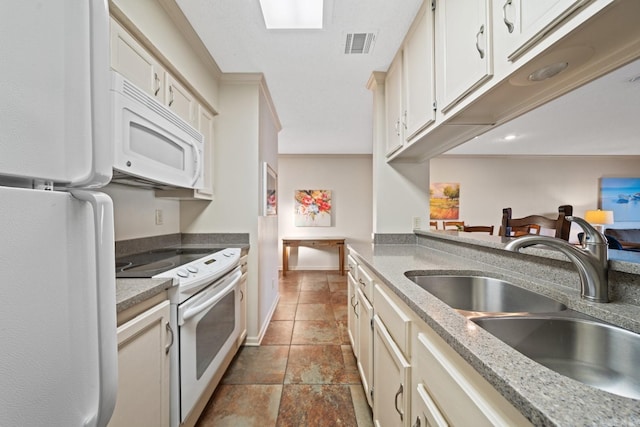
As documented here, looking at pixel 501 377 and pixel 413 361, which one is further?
pixel 413 361

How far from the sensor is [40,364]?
0.40m

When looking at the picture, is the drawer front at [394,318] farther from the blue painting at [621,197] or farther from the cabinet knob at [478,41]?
the blue painting at [621,197]

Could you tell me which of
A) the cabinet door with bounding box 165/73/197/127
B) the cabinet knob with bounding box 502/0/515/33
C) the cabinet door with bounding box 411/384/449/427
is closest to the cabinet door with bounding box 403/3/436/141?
the cabinet knob with bounding box 502/0/515/33

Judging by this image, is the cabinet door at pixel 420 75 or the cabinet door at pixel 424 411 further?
the cabinet door at pixel 420 75

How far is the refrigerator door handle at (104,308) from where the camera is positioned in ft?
1.60

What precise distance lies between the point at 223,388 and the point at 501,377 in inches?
Answer: 72.4

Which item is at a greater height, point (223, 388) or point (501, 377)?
point (501, 377)

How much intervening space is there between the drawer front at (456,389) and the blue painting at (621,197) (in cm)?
649

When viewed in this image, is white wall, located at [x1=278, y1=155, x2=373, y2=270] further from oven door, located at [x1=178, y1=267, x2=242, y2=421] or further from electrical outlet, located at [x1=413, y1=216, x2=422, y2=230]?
oven door, located at [x1=178, y1=267, x2=242, y2=421]

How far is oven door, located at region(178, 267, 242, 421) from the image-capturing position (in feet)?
3.99

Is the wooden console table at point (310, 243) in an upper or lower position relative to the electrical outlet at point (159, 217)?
lower

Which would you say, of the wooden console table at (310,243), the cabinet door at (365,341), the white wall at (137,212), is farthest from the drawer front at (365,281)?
the wooden console table at (310,243)

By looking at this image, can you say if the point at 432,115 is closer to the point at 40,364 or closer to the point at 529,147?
the point at 40,364

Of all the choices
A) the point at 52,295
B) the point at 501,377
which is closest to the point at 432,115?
the point at 501,377
